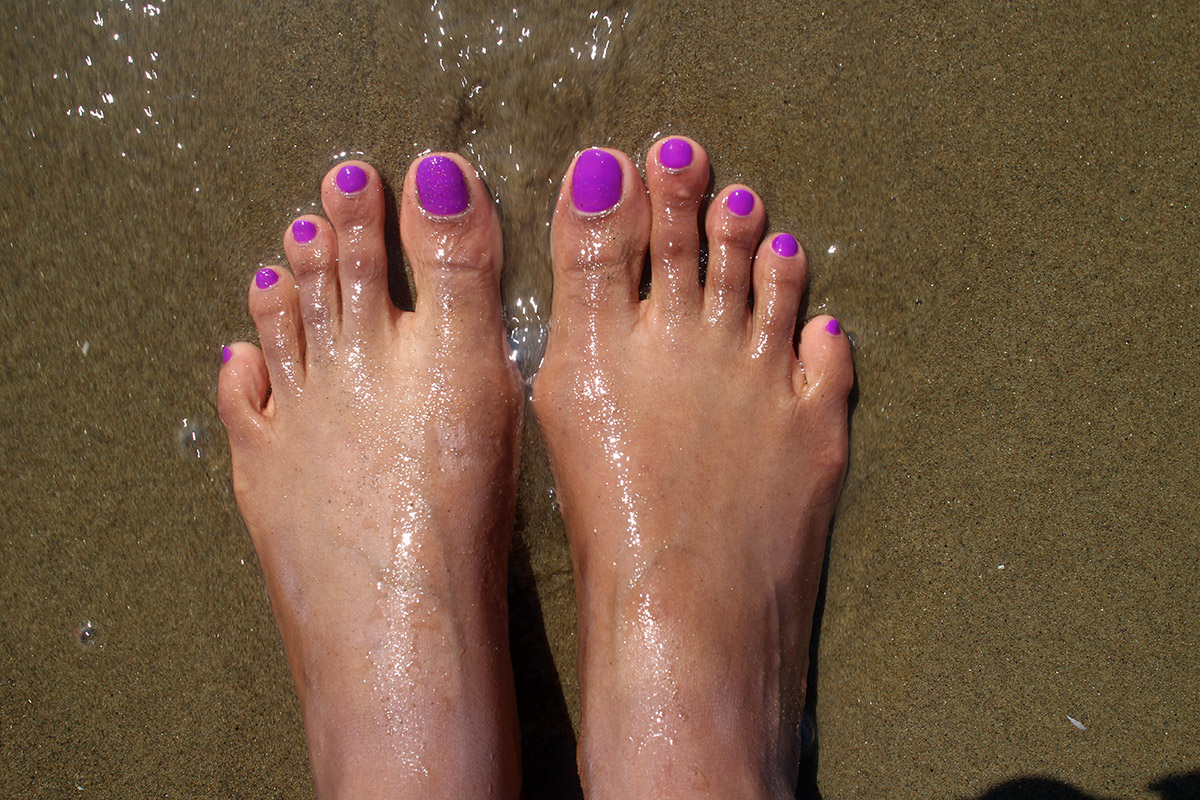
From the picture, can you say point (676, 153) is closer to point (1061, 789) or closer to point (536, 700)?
point (536, 700)

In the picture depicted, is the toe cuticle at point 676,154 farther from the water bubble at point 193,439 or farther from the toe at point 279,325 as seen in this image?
the water bubble at point 193,439

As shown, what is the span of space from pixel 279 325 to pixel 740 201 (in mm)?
1050

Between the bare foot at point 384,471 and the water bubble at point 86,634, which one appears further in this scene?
the water bubble at point 86,634

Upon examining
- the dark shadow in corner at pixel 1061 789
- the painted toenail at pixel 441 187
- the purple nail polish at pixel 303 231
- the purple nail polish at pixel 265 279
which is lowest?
the dark shadow in corner at pixel 1061 789

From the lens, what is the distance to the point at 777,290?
1.56 m

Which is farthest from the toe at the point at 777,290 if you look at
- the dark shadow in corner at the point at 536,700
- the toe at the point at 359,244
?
the toe at the point at 359,244

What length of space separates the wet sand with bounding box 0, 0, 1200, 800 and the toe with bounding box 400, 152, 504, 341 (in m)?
0.07

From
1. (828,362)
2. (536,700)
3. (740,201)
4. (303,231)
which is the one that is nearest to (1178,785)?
(828,362)

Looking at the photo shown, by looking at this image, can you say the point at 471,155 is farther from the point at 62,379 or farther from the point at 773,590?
the point at 773,590

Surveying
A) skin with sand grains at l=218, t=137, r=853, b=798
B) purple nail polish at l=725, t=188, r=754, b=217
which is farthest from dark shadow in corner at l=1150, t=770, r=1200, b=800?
purple nail polish at l=725, t=188, r=754, b=217

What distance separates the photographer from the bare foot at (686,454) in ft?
4.76

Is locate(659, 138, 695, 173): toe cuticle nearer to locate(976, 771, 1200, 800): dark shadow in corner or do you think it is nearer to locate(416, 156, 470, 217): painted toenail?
locate(416, 156, 470, 217): painted toenail

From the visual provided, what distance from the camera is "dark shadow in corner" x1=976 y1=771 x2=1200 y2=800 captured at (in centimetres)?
157

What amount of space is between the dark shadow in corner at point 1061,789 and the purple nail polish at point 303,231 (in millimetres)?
1928
